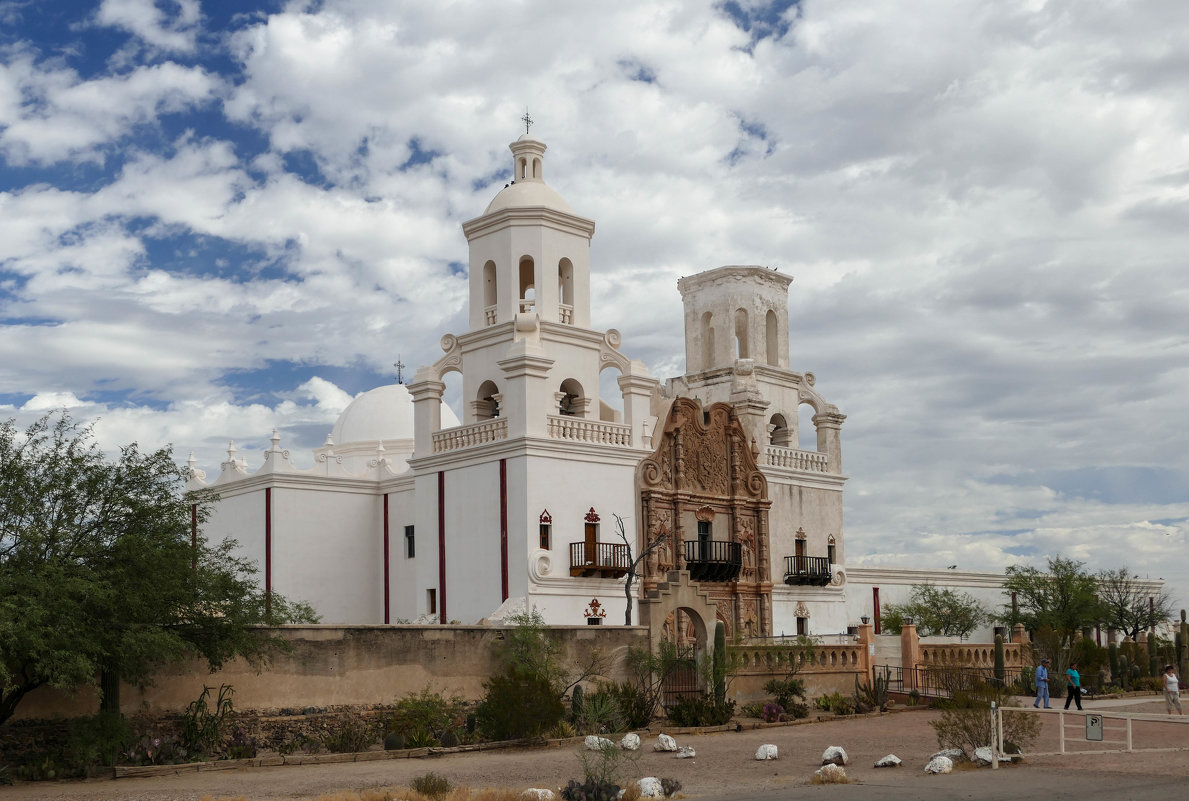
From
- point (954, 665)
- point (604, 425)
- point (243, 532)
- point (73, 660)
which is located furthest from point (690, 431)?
point (73, 660)

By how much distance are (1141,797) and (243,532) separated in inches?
1147

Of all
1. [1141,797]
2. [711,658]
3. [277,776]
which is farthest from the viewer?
[711,658]

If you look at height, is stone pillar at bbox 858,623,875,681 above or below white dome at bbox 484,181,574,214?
below

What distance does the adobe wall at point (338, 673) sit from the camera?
74.0ft

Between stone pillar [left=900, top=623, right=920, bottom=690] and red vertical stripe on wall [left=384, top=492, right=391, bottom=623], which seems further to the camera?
red vertical stripe on wall [left=384, top=492, right=391, bottom=623]

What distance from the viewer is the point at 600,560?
3484 centimetres

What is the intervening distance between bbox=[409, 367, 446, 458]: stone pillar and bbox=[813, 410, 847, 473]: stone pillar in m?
13.1

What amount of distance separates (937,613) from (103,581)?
128 ft

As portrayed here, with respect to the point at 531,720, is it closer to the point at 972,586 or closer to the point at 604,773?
the point at 604,773

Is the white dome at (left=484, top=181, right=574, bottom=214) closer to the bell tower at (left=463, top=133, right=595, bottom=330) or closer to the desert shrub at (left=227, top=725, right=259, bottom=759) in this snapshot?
the bell tower at (left=463, top=133, right=595, bottom=330)

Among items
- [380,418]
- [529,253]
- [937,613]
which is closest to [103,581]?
[529,253]

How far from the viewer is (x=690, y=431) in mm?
38500

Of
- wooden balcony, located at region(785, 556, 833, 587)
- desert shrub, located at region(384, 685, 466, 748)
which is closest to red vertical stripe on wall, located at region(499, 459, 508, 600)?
desert shrub, located at region(384, 685, 466, 748)

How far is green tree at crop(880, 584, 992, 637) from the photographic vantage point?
51.8m
